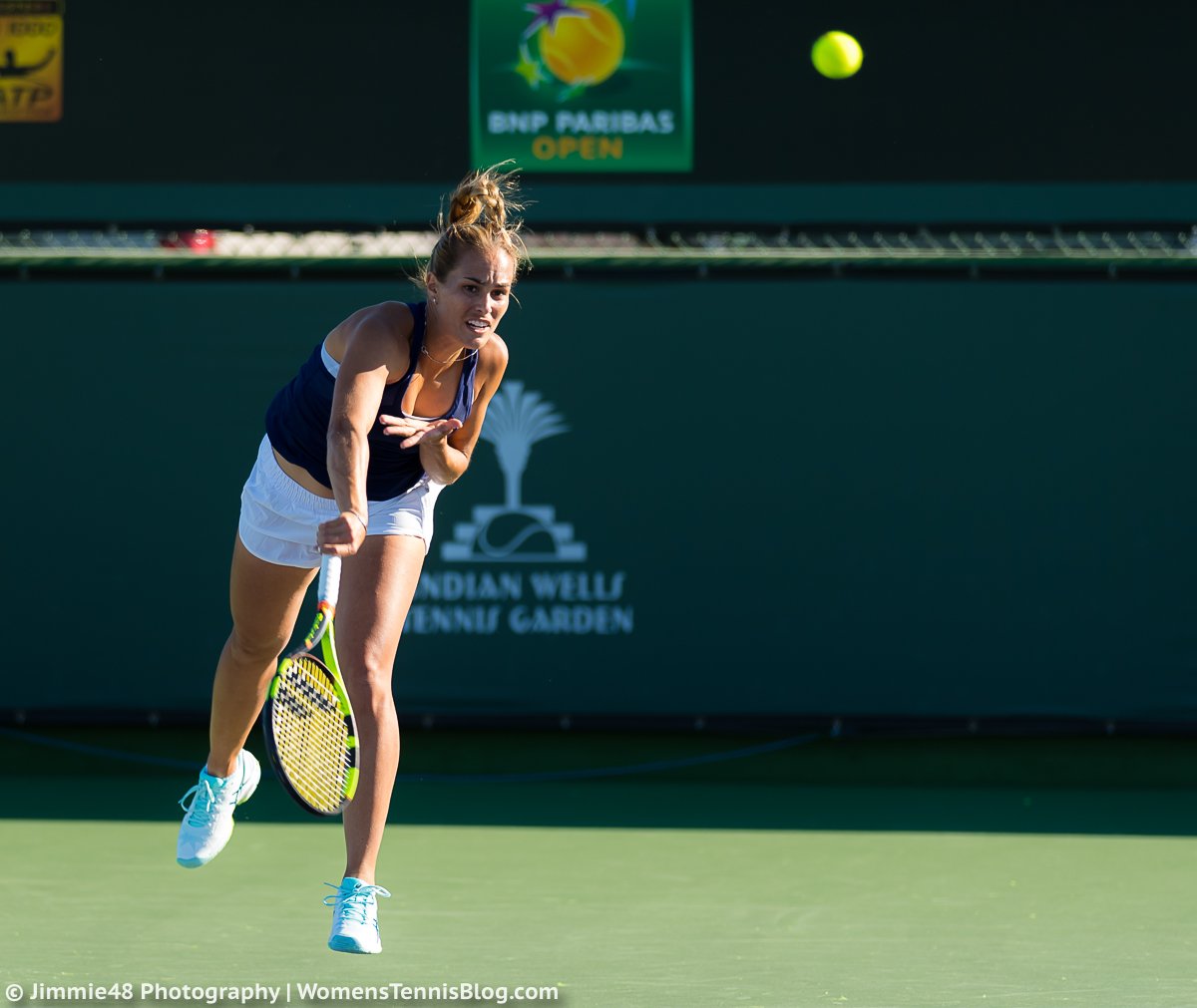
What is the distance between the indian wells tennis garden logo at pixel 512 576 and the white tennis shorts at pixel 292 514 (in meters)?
2.34

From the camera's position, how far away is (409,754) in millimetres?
6797

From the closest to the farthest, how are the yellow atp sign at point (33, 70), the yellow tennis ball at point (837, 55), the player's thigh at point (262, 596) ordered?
the player's thigh at point (262, 596), the yellow tennis ball at point (837, 55), the yellow atp sign at point (33, 70)

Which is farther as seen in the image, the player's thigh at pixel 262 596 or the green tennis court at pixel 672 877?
the player's thigh at pixel 262 596

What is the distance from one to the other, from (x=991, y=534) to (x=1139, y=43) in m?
2.19

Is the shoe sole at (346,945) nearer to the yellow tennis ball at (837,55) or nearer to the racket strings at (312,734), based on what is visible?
the racket strings at (312,734)

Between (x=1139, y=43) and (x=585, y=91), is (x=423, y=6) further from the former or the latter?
(x=1139, y=43)

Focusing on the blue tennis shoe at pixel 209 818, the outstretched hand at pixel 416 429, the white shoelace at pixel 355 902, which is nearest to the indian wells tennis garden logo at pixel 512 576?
the blue tennis shoe at pixel 209 818

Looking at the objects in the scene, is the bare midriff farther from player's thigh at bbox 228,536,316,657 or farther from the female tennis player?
player's thigh at bbox 228,536,316,657

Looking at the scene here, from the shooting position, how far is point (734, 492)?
6.71 meters

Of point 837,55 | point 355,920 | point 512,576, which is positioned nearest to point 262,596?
point 355,920

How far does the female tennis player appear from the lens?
153 inches

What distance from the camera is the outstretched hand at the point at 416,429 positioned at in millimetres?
3994

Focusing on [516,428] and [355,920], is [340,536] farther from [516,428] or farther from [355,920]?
[516,428]

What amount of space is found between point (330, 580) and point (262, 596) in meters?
0.37
